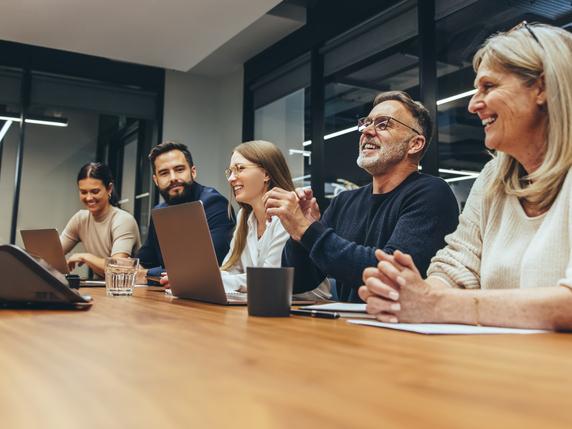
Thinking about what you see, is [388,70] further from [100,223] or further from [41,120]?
[41,120]

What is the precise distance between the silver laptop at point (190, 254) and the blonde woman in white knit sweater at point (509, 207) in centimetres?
40

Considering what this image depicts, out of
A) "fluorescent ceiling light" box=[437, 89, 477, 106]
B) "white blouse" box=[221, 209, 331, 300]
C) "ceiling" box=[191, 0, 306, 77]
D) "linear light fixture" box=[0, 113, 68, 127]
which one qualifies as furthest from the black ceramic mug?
"linear light fixture" box=[0, 113, 68, 127]

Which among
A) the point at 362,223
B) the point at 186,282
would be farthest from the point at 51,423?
the point at 362,223

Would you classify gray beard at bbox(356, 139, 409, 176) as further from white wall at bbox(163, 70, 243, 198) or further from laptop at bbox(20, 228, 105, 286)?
white wall at bbox(163, 70, 243, 198)

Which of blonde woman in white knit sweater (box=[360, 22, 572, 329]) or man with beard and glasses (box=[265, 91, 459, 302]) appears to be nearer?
blonde woman in white knit sweater (box=[360, 22, 572, 329])

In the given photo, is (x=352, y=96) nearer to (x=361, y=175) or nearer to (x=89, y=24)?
(x=361, y=175)

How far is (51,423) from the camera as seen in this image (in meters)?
0.31

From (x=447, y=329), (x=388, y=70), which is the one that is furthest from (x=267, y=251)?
(x=388, y=70)

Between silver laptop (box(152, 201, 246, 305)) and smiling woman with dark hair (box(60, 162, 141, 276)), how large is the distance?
7.13ft

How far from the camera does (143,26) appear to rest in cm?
426

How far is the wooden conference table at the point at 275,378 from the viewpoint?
12.9 inches

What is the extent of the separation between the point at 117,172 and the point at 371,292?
16.8 ft

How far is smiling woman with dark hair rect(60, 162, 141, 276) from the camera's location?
3.61 m

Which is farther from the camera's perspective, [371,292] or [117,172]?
[117,172]
